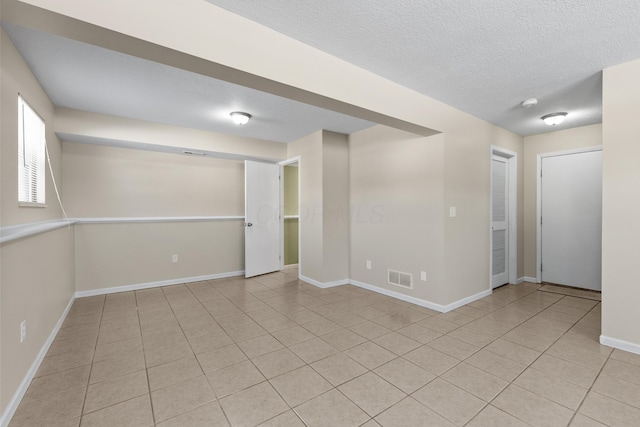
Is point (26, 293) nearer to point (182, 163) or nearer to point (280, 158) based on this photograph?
point (182, 163)

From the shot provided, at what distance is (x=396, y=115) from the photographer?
8.89 ft

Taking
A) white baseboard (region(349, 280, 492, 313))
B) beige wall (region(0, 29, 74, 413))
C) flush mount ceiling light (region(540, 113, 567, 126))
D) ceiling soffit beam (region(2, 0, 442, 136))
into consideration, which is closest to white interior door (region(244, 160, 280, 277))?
white baseboard (region(349, 280, 492, 313))

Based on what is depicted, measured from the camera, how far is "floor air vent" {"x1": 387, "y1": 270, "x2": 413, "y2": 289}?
364 cm

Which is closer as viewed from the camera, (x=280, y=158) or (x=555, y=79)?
(x=555, y=79)

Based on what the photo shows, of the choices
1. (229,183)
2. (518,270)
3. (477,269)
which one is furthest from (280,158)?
(518,270)

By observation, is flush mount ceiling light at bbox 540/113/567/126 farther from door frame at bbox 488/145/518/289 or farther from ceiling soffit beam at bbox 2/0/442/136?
ceiling soffit beam at bbox 2/0/442/136

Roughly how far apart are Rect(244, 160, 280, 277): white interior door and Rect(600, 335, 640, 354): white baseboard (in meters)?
4.39

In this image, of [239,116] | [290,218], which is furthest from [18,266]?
[290,218]

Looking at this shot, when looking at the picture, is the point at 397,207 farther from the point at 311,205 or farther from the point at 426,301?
the point at 311,205

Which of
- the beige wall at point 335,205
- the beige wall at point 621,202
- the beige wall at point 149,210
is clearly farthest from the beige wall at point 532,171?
the beige wall at point 149,210

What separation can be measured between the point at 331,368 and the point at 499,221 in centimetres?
365

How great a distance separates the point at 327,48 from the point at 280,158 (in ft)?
10.1

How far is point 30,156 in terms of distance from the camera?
2.49 meters

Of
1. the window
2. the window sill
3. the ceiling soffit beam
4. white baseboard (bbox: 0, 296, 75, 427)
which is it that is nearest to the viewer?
the ceiling soffit beam
